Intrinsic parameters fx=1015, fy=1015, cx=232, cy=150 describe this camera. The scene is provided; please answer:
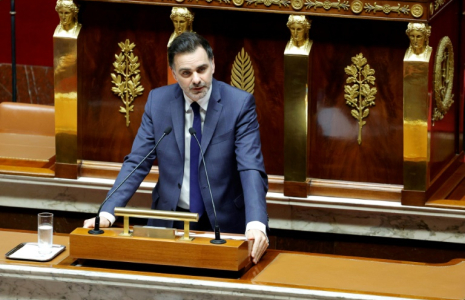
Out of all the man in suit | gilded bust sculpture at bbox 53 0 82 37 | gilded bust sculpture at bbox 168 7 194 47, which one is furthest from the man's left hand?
gilded bust sculpture at bbox 53 0 82 37

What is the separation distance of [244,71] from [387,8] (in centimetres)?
73

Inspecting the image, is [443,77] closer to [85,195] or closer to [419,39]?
[419,39]

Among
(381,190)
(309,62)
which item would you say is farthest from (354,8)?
(381,190)

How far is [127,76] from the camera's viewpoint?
4.82 metres

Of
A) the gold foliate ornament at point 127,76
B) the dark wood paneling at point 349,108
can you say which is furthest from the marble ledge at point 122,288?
the gold foliate ornament at point 127,76

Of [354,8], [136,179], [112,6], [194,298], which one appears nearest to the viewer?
[194,298]

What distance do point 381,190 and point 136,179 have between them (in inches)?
56.9

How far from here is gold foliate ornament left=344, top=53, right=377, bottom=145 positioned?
14.8 ft

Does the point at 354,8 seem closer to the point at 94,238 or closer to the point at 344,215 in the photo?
the point at 344,215

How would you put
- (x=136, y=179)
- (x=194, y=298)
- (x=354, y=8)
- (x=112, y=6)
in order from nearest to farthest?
1. (x=194, y=298)
2. (x=136, y=179)
3. (x=354, y=8)
4. (x=112, y=6)

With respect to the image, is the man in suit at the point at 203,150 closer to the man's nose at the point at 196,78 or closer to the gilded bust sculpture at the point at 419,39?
the man's nose at the point at 196,78

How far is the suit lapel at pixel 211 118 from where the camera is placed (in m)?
3.53

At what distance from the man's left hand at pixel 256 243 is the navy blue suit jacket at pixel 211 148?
0.21 metres

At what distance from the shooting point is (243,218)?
12.1ft
